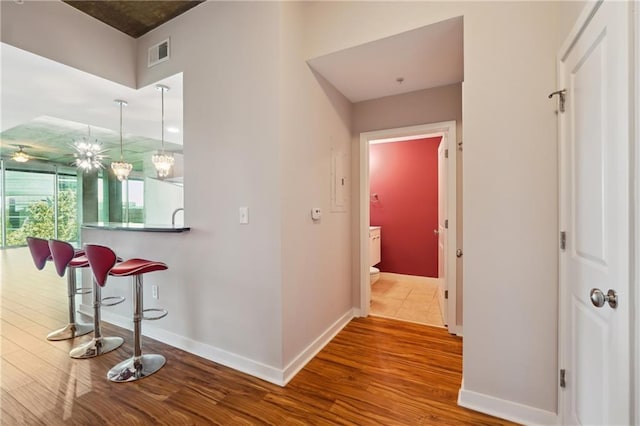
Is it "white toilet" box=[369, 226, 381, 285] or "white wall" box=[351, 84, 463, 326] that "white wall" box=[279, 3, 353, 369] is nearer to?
"white wall" box=[351, 84, 463, 326]

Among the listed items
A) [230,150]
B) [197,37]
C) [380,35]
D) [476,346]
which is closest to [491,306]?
[476,346]

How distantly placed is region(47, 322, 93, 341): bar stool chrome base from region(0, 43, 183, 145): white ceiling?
7.93 feet

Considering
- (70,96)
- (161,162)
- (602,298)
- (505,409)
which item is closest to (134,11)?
(70,96)

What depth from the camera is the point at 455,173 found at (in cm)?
275

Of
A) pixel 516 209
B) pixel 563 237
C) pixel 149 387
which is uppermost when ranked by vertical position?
pixel 516 209

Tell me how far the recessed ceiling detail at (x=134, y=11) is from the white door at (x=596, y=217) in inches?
107

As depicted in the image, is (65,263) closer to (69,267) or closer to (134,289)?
(69,267)

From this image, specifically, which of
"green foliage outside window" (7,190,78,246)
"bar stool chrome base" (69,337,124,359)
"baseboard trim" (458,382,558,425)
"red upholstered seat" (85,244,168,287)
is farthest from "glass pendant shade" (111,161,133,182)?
"green foliage outside window" (7,190,78,246)

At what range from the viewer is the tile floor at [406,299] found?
3203mm

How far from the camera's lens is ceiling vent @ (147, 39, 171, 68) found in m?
2.57

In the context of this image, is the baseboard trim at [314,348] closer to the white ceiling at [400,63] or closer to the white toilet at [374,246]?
the white toilet at [374,246]

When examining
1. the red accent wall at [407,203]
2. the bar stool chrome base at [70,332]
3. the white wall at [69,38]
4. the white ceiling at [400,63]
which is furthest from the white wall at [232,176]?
the red accent wall at [407,203]

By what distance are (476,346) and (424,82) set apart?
7.71ft

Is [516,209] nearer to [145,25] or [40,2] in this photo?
[145,25]
